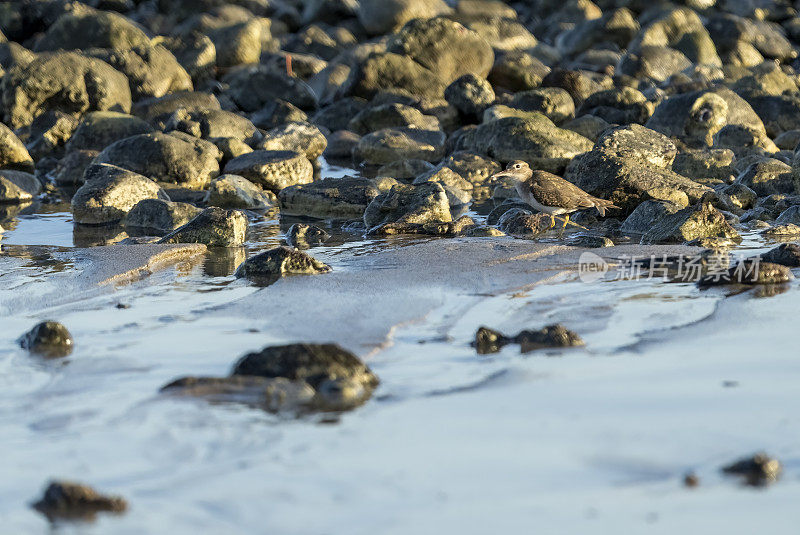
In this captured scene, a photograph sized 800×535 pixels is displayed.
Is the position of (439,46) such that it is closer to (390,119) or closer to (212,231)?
(390,119)

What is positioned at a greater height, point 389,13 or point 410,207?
point 389,13

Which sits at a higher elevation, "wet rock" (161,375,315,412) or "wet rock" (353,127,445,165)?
"wet rock" (353,127,445,165)

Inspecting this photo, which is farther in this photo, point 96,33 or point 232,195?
point 96,33

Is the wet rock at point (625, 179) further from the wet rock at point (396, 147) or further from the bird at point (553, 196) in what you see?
the wet rock at point (396, 147)

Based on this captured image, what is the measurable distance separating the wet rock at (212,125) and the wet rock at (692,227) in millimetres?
7049

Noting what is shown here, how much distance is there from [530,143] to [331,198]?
3.13m

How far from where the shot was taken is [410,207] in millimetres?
8641

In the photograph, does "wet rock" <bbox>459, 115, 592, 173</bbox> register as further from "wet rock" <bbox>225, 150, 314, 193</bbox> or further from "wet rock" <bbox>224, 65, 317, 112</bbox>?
"wet rock" <bbox>224, 65, 317, 112</bbox>

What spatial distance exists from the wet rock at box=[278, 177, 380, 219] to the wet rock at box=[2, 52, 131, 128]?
6.46 meters

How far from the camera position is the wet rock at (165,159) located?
1135 cm

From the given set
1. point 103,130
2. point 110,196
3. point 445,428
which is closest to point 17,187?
point 110,196

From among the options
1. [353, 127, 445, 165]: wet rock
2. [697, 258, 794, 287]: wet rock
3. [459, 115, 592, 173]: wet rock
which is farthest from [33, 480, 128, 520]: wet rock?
[353, 127, 445, 165]: wet rock

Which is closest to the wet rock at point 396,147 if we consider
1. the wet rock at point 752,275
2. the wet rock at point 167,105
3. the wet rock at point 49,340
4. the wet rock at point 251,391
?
the wet rock at point 167,105

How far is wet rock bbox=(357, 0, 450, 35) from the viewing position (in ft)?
78.6
